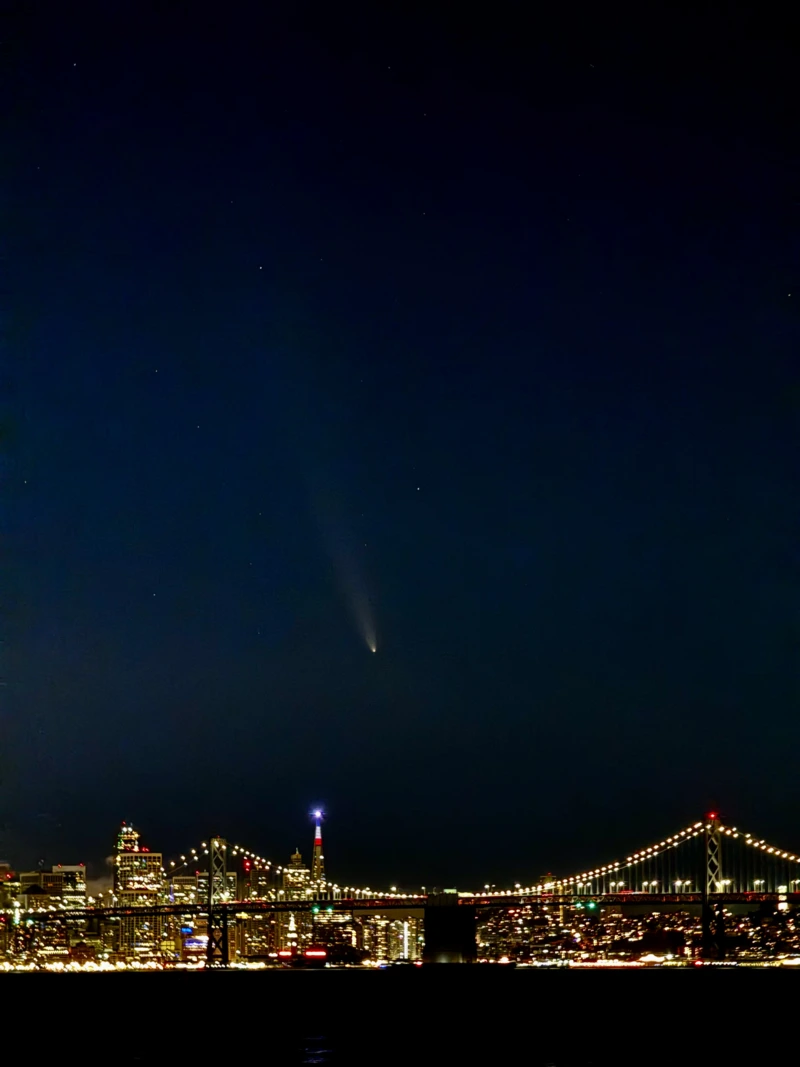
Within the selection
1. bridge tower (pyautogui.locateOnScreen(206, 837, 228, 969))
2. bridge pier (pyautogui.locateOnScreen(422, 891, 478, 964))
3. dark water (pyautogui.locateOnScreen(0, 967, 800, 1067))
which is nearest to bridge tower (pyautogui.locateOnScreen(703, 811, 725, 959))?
dark water (pyautogui.locateOnScreen(0, 967, 800, 1067))

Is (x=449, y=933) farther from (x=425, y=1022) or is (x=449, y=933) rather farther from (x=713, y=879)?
(x=425, y=1022)

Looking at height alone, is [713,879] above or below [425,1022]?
above

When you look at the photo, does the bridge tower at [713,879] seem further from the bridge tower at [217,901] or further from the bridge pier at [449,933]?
the bridge tower at [217,901]

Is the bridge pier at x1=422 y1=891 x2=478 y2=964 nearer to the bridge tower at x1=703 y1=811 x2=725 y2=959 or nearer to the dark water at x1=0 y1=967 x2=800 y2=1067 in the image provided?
the dark water at x1=0 y1=967 x2=800 y2=1067

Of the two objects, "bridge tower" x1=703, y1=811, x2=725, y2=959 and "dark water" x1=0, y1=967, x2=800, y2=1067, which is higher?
"bridge tower" x1=703, y1=811, x2=725, y2=959

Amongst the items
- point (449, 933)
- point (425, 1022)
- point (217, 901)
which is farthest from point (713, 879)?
point (425, 1022)

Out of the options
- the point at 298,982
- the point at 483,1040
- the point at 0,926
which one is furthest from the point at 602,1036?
the point at 0,926

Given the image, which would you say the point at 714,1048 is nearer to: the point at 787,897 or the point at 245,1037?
the point at 245,1037
